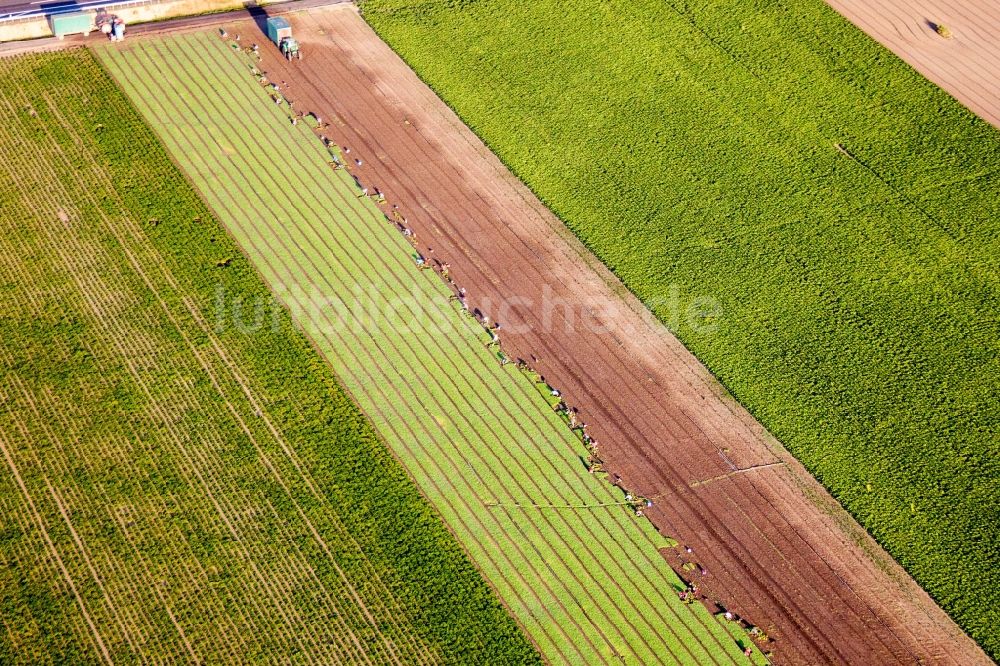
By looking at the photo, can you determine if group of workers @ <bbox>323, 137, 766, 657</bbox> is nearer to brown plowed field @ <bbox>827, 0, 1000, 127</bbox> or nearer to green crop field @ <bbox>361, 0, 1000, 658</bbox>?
green crop field @ <bbox>361, 0, 1000, 658</bbox>

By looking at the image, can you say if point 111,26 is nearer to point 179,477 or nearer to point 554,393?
Result: point 179,477

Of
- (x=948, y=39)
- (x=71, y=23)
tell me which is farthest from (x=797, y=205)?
(x=71, y=23)

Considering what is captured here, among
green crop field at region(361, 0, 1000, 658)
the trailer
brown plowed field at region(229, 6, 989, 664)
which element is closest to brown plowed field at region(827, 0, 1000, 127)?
green crop field at region(361, 0, 1000, 658)

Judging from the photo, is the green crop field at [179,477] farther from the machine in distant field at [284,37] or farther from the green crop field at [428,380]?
the machine in distant field at [284,37]

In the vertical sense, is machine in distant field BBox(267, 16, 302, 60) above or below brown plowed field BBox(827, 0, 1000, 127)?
below

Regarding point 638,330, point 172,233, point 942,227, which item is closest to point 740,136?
point 942,227

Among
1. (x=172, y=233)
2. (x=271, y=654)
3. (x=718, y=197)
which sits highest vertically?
(x=718, y=197)

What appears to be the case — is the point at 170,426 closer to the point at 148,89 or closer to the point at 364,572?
the point at 364,572
